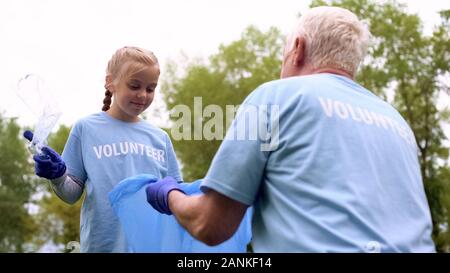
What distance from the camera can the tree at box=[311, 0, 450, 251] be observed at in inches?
939

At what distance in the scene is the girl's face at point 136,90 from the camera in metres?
4.01

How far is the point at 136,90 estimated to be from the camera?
4023mm

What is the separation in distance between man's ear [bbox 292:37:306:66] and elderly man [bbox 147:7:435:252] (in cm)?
13

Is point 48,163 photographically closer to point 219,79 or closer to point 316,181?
point 316,181

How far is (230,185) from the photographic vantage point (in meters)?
2.13

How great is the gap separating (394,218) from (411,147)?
0.34 metres

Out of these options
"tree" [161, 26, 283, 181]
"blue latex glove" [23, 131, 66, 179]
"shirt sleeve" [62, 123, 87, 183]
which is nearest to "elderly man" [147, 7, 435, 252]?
"blue latex glove" [23, 131, 66, 179]

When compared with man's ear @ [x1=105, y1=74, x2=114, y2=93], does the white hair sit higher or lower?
higher

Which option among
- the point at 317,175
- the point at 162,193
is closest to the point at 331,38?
the point at 317,175

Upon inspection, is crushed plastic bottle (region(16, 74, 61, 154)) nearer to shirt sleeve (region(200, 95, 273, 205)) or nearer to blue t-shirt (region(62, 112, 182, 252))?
blue t-shirt (region(62, 112, 182, 252))

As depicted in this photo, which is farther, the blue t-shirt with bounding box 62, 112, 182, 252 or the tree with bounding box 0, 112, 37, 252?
the tree with bounding box 0, 112, 37, 252
